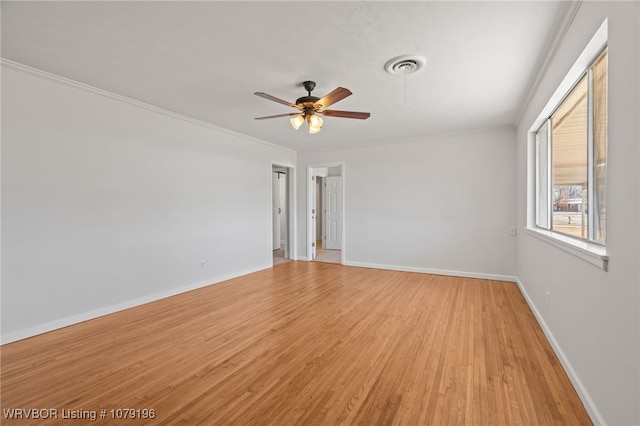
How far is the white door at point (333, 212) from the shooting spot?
26.5 feet

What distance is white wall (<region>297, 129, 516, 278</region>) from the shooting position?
4.72 metres

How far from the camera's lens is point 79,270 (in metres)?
3.05

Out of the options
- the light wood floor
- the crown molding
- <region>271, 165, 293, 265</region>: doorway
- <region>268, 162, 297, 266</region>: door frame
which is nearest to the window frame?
the light wood floor

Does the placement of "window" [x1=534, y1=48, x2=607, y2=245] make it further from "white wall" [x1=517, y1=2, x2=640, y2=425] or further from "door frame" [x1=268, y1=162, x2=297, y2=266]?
"door frame" [x1=268, y1=162, x2=297, y2=266]

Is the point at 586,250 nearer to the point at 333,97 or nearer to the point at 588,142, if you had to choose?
the point at 588,142

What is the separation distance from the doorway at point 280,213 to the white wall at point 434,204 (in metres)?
1.24

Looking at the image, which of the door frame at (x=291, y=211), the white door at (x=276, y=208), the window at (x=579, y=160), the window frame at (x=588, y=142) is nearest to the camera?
the window frame at (x=588, y=142)

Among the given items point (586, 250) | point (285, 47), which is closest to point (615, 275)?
point (586, 250)

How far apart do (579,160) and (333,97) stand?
2021 millimetres

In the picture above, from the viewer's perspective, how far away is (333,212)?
26.8 ft

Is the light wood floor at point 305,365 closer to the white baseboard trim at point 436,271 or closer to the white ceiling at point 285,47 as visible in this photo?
the white baseboard trim at point 436,271

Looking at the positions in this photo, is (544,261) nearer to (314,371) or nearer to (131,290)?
(314,371)

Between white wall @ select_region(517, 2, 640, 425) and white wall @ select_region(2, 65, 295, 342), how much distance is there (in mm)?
4230

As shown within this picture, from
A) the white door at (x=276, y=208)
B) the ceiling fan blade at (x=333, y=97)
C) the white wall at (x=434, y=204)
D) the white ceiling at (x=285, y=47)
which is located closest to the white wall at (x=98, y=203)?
the white ceiling at (x=285, y=47)
